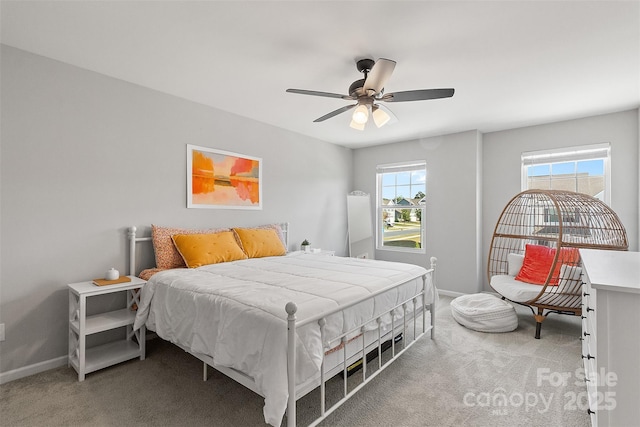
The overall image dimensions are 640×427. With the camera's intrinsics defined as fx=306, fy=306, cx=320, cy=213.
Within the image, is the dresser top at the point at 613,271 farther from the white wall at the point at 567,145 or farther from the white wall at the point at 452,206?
the white wall at the point at 452,206

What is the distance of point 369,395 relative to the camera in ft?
6.91

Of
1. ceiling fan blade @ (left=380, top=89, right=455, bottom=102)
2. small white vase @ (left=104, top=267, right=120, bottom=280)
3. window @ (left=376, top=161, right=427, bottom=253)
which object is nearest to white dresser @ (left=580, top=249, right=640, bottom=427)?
ceiling fan blade @ (left=380, top=89, right=455, bottom=102)

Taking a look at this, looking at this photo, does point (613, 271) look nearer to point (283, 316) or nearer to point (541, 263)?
point (283, 316)

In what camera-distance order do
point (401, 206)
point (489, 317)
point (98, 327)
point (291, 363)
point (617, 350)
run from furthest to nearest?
point (401, 206), point (489, 317), point (98, 327), point (291, 363), point (617, 350)

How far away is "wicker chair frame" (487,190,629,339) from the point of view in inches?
122

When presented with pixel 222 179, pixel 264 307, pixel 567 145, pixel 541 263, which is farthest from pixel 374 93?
pixel 567 145

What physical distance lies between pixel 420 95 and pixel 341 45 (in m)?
0.69

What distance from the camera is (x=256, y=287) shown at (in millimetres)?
2162

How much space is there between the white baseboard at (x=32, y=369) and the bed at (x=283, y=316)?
70cm

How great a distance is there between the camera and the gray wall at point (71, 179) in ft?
7.68

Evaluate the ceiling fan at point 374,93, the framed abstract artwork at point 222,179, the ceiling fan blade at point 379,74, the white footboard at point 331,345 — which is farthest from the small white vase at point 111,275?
the ceiling fan blade at point 379,74

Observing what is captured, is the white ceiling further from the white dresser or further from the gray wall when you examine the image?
the white dresser

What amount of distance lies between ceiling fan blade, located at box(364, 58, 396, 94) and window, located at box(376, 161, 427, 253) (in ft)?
9.74

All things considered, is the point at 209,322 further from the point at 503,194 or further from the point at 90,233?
the point at 503,194
